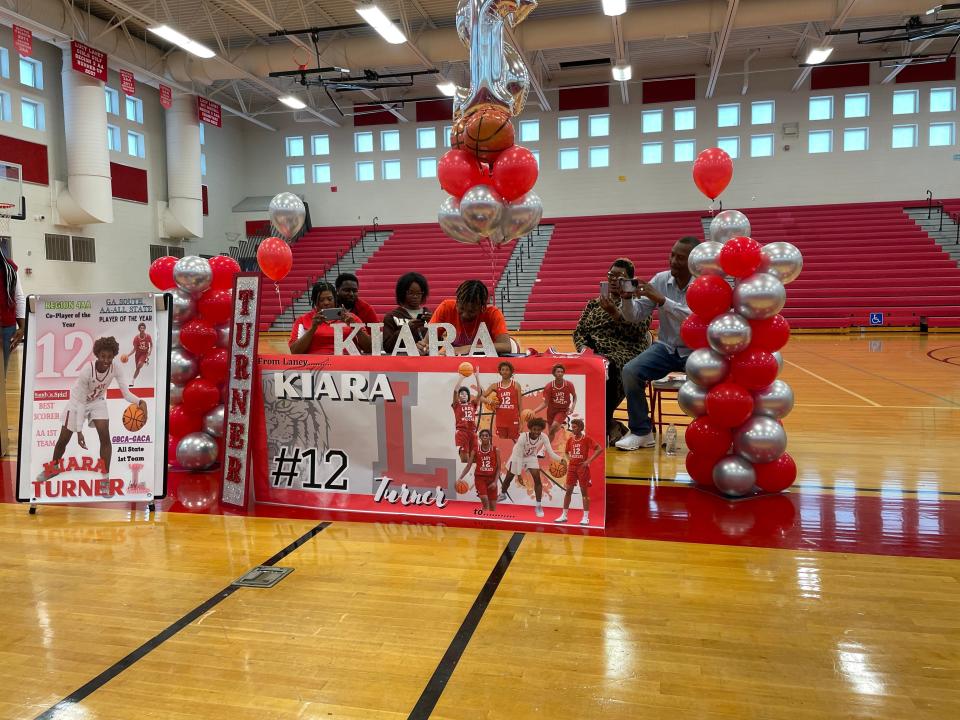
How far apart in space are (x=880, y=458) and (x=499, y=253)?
607 inches

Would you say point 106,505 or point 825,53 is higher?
point 825,53

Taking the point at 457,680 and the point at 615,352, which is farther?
the point at 615,352

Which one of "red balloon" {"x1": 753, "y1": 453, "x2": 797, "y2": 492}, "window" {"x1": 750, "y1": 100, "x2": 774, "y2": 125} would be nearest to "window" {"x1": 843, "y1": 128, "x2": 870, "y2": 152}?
"window" {"x1": 750, "y1": 100, "x2": 774, "y2": 125}

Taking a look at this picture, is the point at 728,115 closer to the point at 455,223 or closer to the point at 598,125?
the point at 598,125

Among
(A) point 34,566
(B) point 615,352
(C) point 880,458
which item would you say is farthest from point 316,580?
(C) point 880,458

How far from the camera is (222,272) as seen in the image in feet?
13.5

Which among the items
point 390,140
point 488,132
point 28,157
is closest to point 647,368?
point 488,132

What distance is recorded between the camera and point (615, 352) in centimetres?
491

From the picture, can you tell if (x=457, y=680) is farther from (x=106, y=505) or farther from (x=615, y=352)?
(x=615, y=352)

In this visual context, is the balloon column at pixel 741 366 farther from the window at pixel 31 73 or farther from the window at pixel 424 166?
the window at pixel 424 166

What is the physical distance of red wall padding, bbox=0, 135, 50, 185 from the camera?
44.9ft

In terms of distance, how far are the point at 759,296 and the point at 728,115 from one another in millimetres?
19103

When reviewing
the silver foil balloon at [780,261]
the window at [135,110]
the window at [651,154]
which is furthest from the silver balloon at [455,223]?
the window at [651,154]

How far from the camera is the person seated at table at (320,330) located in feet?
12.9
